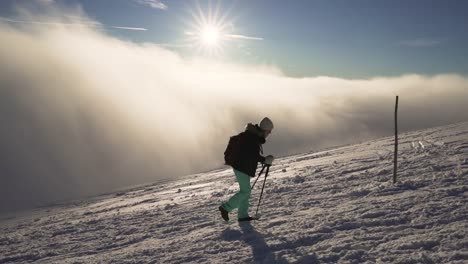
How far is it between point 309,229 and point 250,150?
1922 millimetres

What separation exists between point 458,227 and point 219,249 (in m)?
3.51

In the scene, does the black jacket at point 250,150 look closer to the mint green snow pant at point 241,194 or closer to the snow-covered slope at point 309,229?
the mint green snow pant at point 241,194

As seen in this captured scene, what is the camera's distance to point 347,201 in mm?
7316

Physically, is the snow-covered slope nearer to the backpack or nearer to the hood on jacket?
the backpack

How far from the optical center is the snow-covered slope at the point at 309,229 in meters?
4.76

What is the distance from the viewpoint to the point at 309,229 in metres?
5.89

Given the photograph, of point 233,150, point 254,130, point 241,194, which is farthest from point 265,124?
point 241,194

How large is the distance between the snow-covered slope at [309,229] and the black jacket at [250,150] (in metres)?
1.12

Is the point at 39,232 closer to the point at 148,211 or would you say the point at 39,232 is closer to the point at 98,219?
the point at 98,219

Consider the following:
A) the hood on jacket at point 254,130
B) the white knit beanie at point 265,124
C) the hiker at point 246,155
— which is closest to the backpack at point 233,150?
the hiker at point 246,155

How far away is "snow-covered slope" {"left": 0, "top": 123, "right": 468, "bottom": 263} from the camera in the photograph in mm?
4762

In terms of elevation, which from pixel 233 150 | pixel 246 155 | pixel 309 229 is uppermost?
pixel 233 150

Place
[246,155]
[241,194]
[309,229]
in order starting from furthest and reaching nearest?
[241,194]
[246,155]
[309,229]

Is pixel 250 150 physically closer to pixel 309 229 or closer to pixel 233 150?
pixel 233 150
